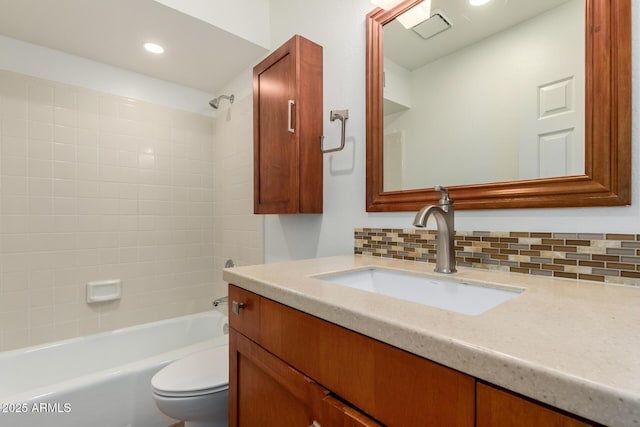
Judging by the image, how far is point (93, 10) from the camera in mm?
1502

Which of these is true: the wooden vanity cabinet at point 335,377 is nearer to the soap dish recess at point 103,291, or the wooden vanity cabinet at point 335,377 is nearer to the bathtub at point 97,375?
the bathtub at point 97,375

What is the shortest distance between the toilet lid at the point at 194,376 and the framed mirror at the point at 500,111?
962 mm

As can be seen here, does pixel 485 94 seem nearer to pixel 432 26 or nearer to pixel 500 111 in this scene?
pixel 500 111

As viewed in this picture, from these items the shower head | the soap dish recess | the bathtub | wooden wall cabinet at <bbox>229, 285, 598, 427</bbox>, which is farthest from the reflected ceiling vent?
the soap dish recess

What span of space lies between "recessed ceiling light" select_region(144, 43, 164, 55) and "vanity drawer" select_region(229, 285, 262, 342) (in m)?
1.69

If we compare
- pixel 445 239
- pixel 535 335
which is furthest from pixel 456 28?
pixel 535 335

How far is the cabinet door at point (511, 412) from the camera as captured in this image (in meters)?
0.31

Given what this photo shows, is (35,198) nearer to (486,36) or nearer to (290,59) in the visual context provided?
(290,59)

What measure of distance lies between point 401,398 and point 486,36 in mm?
1070

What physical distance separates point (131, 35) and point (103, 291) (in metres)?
1.62

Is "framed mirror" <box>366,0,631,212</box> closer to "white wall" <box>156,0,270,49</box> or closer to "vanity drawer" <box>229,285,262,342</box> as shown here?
"vanity drawer" <box>229,285,262,342</box>

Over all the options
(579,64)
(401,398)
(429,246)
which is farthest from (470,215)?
(401,398)

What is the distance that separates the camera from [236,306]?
911 mm

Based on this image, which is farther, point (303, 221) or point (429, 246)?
point (303, 221)
